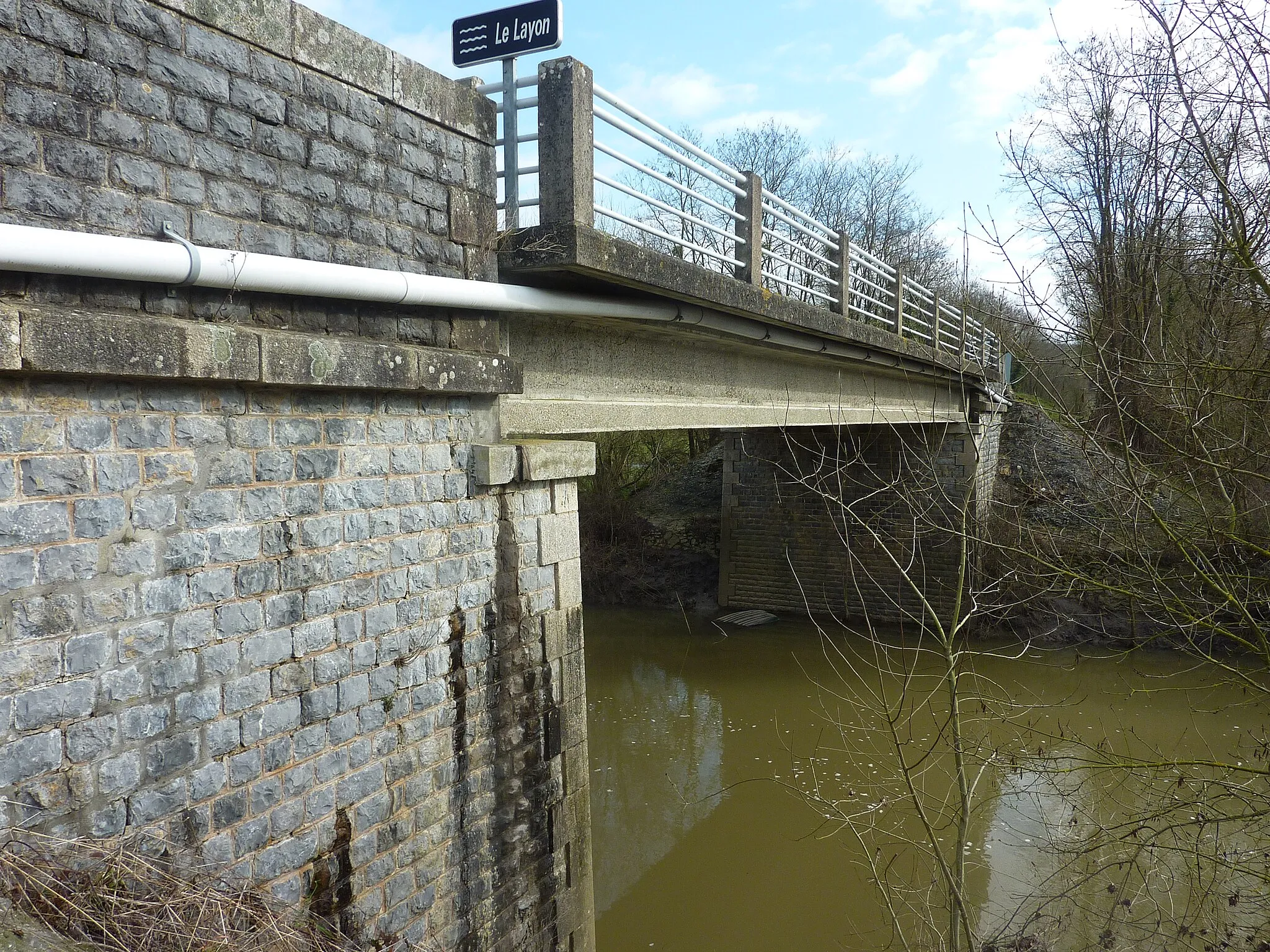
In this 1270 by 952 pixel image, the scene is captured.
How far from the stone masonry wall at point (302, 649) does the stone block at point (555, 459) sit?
9 cm

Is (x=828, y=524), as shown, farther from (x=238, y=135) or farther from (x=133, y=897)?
(x=133, y=897)

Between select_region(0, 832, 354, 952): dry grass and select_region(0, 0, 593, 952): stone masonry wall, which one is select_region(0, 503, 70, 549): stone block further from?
select_region(0, 832, 354, 952): dry grass

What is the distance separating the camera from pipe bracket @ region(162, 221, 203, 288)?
290 centimetres

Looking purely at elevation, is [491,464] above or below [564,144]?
below

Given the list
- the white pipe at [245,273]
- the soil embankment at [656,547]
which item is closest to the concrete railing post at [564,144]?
the white pipe at [245,273]

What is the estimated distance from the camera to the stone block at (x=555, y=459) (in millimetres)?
4453

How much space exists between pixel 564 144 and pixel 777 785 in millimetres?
6523

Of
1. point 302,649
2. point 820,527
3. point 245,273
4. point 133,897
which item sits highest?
point 245,273

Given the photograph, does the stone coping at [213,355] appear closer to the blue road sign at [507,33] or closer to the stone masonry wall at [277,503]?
the stone masonry wall at [277,503]

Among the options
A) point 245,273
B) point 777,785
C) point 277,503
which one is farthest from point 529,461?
point 777,785

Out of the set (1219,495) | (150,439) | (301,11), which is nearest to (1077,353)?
(1219,495)

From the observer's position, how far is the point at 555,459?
4625 millimetres

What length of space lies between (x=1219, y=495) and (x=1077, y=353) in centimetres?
184

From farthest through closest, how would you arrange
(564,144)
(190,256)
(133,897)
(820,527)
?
(820,527) → (564,144) → (190,256) → (133,897)
